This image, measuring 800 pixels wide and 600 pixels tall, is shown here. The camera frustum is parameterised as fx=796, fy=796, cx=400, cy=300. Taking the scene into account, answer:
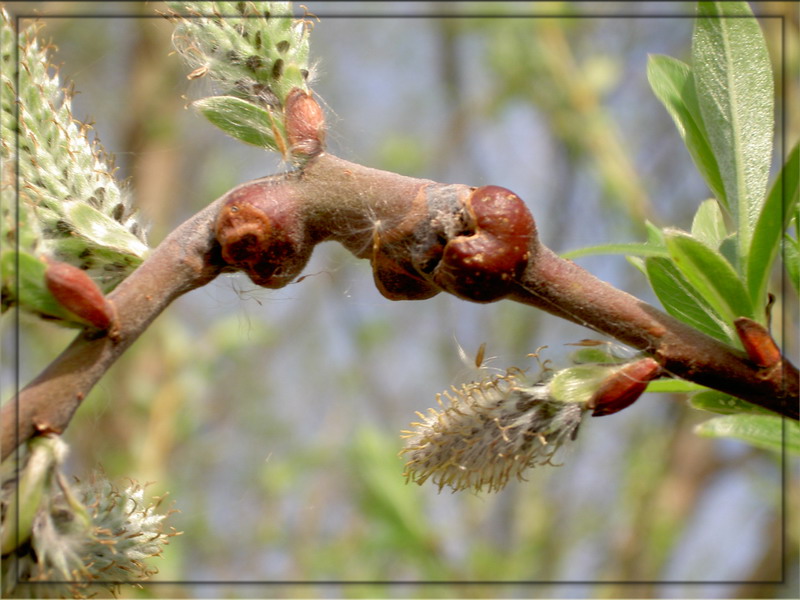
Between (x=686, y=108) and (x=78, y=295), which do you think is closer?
(x=78, y=295)

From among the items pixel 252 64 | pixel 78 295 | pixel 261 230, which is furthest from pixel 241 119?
pixel 78 295

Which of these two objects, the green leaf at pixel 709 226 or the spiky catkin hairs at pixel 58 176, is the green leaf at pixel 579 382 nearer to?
the green leaf at pixel 709 226

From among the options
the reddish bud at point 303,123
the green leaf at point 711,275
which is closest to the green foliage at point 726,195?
the green leaf at point 711,275

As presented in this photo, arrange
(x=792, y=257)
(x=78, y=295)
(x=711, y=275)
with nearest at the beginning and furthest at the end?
(x=78, y=295), (x=711, y=275), (x=792, y=257)

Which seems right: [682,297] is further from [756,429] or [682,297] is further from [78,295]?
[78,295]

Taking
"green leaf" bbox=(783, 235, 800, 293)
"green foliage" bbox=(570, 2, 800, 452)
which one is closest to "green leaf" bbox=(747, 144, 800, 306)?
"green foliage" bbox=(570, 2, 800, 452)

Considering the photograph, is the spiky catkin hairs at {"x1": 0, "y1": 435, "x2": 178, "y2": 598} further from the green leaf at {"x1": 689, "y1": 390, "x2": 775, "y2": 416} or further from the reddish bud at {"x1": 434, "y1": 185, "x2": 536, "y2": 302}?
the green leaf at {"x1": 689, "y1": 390, "x2": 775, "y2": 416}
